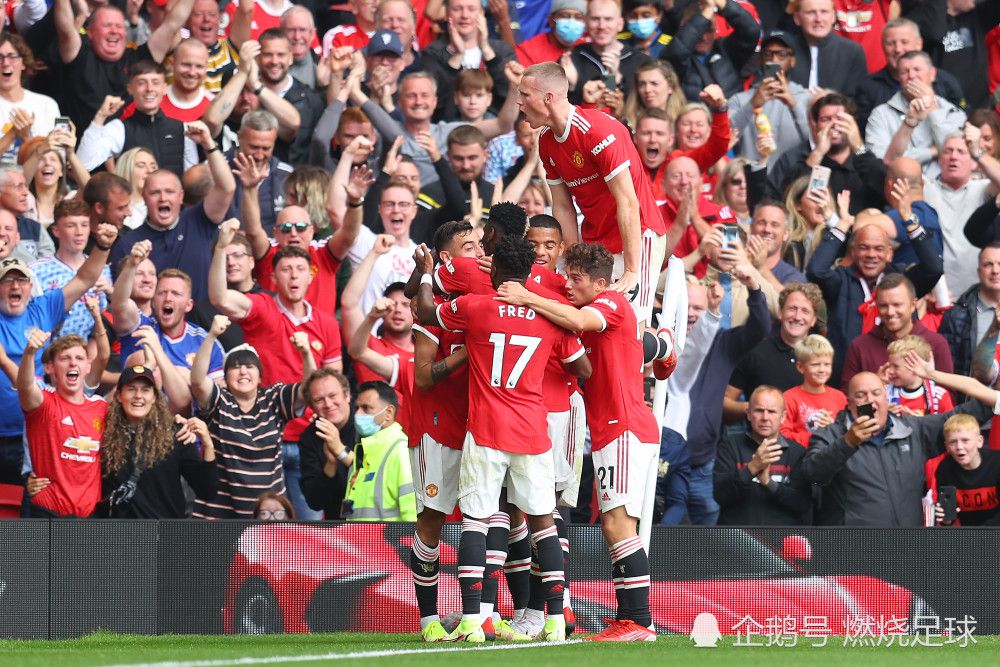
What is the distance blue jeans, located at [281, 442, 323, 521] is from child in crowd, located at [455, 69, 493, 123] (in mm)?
4736

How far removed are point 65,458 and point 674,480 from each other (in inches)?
178

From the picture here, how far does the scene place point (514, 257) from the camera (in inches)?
372

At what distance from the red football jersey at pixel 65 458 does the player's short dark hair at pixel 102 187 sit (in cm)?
227

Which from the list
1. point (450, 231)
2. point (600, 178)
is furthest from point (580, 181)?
point (450, 231)

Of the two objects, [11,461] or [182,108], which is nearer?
[11,461]

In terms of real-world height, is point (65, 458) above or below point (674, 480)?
above

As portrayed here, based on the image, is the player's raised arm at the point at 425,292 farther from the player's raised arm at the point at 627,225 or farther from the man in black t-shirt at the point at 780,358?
the man in black t-shirt at the point at 780,358

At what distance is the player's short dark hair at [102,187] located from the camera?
13.3m

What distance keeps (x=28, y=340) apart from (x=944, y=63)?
1093cm

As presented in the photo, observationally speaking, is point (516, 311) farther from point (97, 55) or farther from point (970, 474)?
point (97, 55)

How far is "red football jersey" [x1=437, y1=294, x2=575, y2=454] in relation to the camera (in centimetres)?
939

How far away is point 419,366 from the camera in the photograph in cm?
988

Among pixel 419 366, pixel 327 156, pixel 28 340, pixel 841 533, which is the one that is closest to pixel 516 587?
pixel 419 366

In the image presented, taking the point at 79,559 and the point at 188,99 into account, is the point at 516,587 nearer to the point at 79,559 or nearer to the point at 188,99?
the point at 79,559
